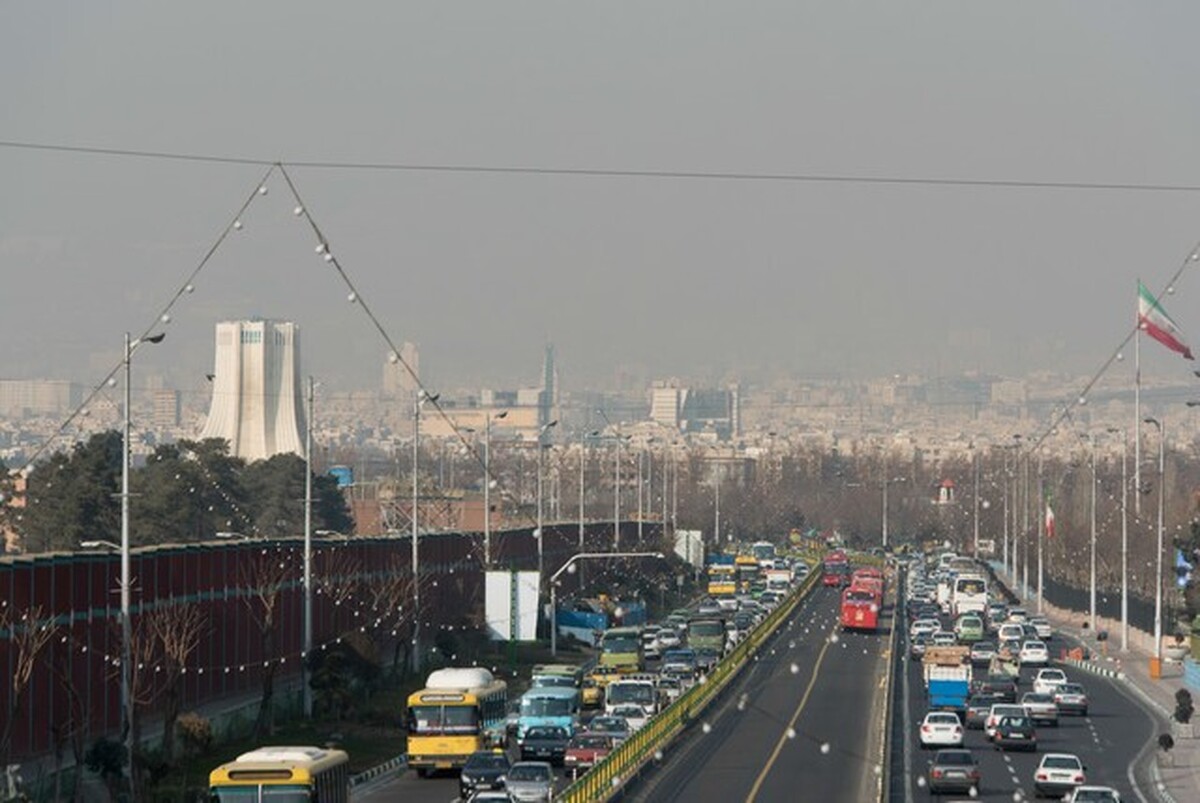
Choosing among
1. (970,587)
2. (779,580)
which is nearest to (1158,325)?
(970,587)

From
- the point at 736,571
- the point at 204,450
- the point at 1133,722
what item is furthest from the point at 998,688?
the point at 736,571

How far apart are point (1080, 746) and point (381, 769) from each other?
65.4ft

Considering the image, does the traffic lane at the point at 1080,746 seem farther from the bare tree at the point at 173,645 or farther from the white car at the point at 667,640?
the bare tree at the point at 173,645

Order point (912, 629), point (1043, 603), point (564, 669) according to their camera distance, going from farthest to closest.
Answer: point (1043, 603), point (912, 629), point (564, 669)

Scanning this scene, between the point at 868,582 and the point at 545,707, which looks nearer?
the point at 545,707

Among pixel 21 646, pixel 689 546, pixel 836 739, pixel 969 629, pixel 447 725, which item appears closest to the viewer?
pixel 21 646

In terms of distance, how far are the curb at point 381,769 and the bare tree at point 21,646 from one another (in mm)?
7476

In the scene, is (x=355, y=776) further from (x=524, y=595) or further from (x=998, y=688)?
(x=524, y=595)

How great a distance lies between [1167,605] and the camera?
12619 centimetres

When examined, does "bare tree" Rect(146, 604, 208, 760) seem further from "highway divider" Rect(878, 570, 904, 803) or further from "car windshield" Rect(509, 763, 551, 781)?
"highway divider" Rect(878, 570, 904, 803)

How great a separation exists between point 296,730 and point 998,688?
23.3 meters

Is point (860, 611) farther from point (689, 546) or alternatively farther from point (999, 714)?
point (689, 546)

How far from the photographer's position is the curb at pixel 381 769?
5744cm

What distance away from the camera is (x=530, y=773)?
4988cm
